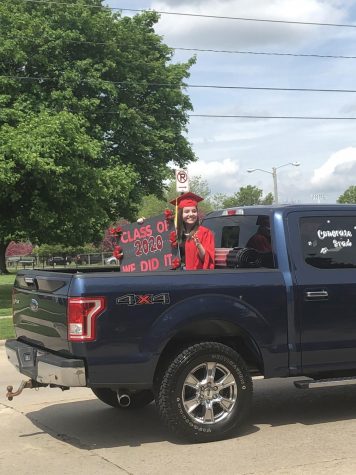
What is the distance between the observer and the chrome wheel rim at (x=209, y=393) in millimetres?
5109

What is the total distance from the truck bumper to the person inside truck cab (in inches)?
79.8

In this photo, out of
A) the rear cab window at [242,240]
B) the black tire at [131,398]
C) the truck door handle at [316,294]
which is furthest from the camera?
the black tire at [131,398]

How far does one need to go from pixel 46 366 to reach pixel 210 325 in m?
1.39

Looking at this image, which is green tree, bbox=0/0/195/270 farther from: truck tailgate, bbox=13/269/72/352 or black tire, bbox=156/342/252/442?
black tire, bbox=156/342/252/442

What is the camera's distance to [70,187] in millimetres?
20672

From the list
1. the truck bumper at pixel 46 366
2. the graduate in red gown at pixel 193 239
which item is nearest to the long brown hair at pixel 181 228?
the graduate in red gown at pixel 193 239

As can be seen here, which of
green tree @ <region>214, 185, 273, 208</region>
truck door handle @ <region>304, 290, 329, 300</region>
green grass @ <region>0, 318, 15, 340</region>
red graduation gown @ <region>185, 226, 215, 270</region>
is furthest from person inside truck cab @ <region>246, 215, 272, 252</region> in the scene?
green tree @ <region>214, 185, 273, 208</region>

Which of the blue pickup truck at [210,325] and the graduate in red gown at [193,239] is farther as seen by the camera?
the graduate in red gown at [193,239]

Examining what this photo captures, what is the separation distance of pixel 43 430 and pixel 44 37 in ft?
78.4

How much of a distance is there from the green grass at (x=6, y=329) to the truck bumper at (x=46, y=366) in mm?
6575

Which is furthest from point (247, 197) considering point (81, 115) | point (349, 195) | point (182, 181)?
point (182, 181)

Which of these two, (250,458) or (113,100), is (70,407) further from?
(113,100)

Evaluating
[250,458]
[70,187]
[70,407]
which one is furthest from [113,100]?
[250,458]

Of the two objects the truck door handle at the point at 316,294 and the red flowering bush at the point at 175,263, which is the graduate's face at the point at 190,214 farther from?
the truck door handle at the point at 316,294
